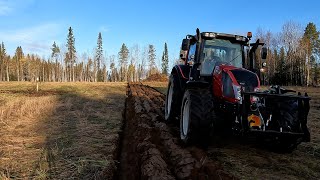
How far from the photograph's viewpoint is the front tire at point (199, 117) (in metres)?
5.95

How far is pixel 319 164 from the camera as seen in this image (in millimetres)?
5887

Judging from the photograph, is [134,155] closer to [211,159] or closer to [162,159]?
[162,159]

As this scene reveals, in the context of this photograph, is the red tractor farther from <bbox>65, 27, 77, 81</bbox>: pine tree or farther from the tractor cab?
<bbox>65, 27, 77, 81</bbox>: pine tree

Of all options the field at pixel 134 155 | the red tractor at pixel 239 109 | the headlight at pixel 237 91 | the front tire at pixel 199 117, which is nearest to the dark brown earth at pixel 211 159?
the field at pixel 134 155

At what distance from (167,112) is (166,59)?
100495 mm

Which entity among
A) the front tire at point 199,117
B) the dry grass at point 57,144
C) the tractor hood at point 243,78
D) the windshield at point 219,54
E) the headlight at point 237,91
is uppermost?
the windshield at point 219,54

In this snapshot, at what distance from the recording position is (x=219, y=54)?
24.6 feet

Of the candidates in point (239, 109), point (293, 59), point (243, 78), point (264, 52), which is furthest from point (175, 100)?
point (293, 59)

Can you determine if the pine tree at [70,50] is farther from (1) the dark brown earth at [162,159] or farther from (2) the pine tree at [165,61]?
(1) the dark brown earth at [162,159]

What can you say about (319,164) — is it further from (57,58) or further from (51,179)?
(57,58)

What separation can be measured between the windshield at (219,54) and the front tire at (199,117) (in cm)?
118

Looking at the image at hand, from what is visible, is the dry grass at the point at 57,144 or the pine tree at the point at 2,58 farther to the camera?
the pine tree at the point at 2,58

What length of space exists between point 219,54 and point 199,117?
2077 millimetres

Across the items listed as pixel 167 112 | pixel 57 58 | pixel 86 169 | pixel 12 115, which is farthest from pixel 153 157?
pixel 57 58
